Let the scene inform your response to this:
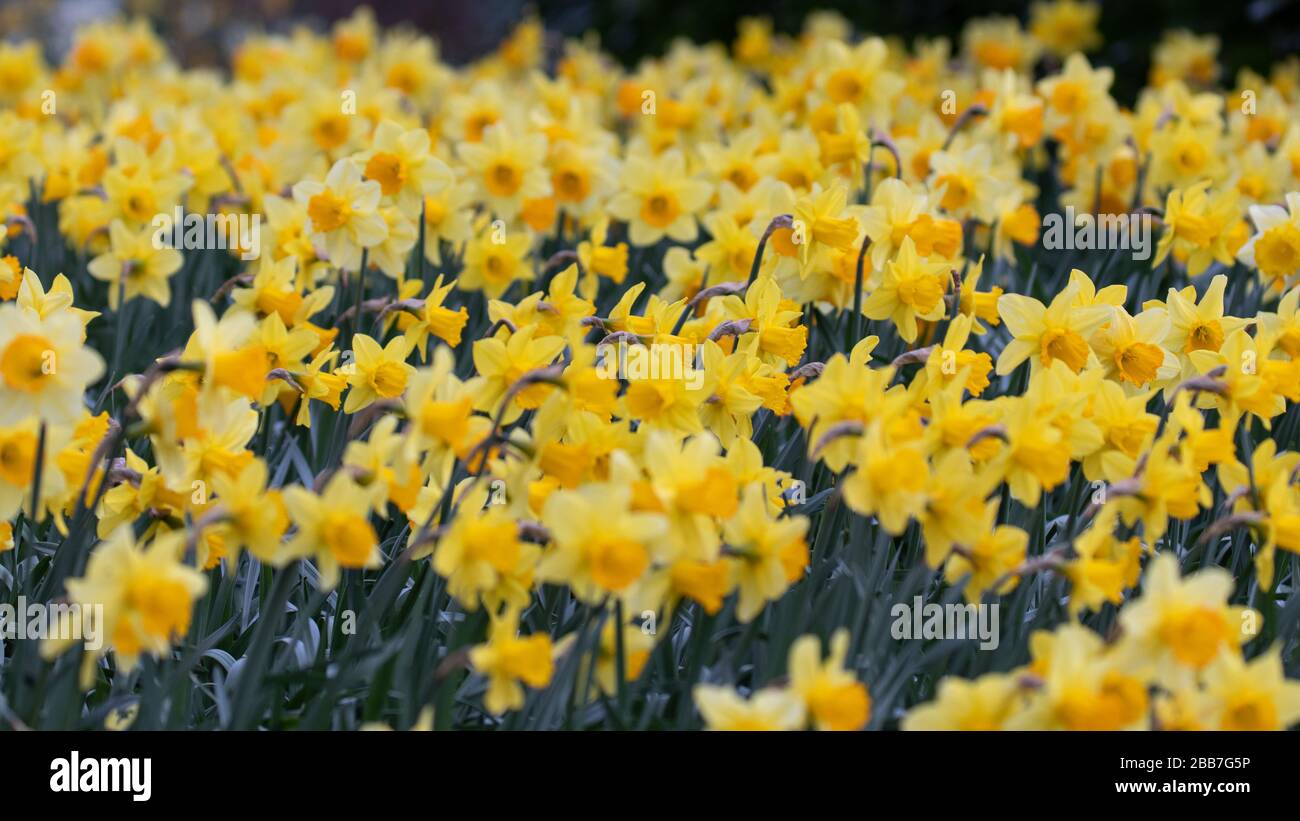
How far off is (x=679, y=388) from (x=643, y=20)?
7.74 metres

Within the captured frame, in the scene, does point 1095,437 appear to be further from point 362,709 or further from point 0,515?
point 0,515

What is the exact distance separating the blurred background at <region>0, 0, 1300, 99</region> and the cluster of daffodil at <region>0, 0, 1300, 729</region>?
2.60 m

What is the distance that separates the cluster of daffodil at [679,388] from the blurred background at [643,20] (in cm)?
260

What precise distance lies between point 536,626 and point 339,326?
1.41m

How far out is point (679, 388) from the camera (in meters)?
2.23

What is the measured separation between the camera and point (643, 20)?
952 cm

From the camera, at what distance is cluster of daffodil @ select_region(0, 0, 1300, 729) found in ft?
A: 5.99

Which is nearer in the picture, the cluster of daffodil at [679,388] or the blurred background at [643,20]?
the cluster of daffodil at [679,388]

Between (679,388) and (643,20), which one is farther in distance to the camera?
(643,20)

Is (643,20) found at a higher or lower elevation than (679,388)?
higher

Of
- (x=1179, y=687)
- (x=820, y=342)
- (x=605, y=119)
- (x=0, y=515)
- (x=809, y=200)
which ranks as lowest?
(x=1179, y=687)

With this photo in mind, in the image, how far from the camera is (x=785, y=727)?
5.65 feet

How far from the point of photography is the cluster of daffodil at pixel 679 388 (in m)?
1.83
